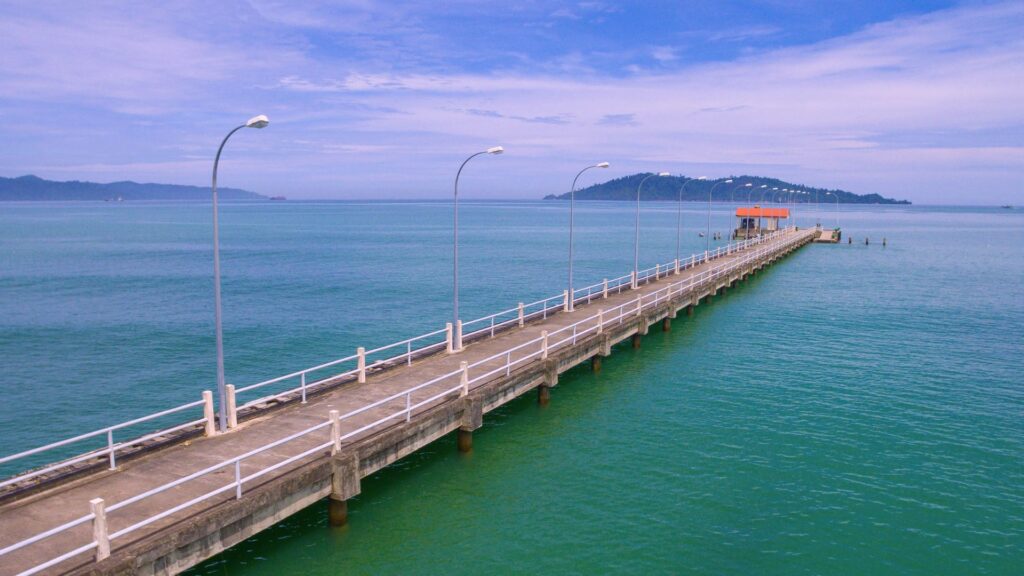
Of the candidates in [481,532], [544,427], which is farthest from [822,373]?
[481,532]

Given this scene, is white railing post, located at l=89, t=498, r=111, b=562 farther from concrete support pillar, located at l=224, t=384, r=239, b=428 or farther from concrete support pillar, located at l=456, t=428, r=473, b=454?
concrete support pillar, located at l=456, t=428, r=473, b=454

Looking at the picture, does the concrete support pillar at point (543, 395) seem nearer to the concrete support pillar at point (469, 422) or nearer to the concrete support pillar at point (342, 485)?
the concrete support pillar at point (469, 422)

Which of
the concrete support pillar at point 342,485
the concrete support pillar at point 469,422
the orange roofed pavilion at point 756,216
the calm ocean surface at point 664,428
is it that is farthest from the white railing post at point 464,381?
the orange roofed pavilion at point 756,216

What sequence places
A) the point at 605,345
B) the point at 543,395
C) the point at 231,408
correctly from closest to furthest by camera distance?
the point at 231,408, the point at 543,395, the point at 605,345

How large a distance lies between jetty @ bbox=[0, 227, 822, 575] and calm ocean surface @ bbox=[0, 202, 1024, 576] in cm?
139

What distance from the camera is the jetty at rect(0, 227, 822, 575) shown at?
11.0m

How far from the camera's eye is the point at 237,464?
12.5 metres

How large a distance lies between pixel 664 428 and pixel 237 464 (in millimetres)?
13748

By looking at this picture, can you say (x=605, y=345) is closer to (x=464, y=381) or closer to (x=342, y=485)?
(x=464, y=381)

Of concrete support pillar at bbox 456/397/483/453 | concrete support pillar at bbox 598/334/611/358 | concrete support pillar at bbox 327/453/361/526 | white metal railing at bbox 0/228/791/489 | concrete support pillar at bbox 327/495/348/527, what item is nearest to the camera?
white metal railing at bbox 0/228/791/489

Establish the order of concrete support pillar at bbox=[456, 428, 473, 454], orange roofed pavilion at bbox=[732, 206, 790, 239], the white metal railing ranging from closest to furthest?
the white metal railing → concrete support pillar at bbox=[456, 428, 473, 454] → orange roofed pavilion at bbox=[732, 206, 790, 239]

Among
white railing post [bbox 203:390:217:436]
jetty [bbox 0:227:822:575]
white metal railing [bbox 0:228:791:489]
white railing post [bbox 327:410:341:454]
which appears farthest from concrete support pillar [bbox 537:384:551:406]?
white railing post [bbox 203:390:217:436]

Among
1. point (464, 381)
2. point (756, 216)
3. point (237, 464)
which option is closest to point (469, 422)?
point (464, 381)

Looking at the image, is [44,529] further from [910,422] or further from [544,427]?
[910,422]
